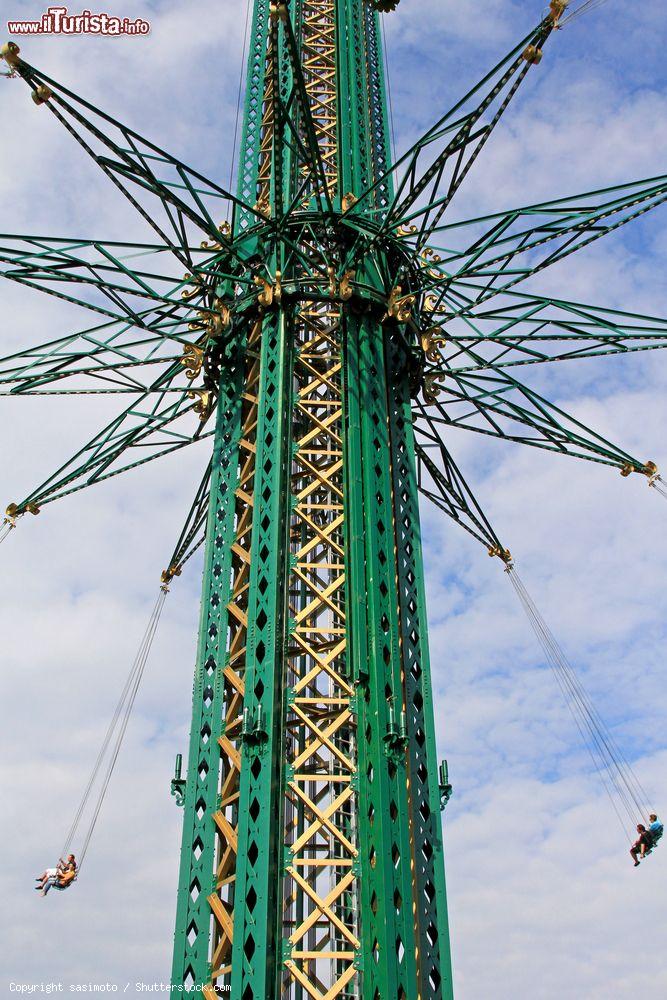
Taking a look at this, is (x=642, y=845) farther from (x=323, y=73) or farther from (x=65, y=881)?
(x=323, y=73)

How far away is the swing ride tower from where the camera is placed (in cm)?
1434

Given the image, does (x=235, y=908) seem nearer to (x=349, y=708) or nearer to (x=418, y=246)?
(x=349, y=708)

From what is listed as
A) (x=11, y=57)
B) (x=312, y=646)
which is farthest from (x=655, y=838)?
(x=11, y=57)

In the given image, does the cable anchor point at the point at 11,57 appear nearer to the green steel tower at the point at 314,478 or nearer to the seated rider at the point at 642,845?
the green steel tower at the point at 314,478

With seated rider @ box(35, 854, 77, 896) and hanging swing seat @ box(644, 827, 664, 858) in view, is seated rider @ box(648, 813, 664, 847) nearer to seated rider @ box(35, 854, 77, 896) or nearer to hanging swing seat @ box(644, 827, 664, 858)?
hanging swing seat @ box(644, 827, 664, 858)

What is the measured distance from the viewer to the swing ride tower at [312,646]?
47.1 feet

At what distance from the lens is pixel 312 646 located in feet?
54.8

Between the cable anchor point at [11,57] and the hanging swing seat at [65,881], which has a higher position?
the cable anchor point at [11,57]

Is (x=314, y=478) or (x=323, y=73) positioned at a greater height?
(x=323, y=73)

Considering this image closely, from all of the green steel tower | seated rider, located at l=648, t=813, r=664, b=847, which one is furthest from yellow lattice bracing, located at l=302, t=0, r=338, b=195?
seated rider, located at l=648, t=813, r=664, b=847

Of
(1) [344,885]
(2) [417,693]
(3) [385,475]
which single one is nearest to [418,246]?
(3) [385,475]

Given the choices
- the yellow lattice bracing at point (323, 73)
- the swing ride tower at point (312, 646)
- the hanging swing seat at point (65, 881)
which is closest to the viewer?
the swing ride tower at point (312, 646)

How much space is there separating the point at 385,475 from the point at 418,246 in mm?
4735

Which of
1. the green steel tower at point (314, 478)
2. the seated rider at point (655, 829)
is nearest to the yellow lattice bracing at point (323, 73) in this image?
the green steel tower at point (314, 478)
